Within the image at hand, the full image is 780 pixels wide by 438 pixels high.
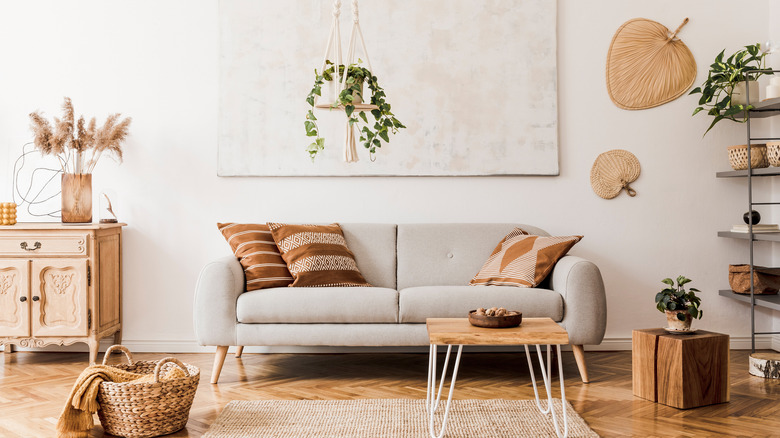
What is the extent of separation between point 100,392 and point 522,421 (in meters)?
1.73

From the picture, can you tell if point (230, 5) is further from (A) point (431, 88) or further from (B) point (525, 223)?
(B) point (525, 223)

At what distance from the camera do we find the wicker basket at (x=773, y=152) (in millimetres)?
3758

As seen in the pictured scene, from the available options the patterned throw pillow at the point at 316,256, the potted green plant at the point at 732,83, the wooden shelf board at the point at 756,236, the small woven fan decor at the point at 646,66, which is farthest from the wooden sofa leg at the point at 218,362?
the potted green plant at the point at 732,83

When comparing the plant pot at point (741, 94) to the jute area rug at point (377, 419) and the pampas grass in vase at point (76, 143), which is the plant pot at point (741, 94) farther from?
the pampas grass in vase at point (76, 143)

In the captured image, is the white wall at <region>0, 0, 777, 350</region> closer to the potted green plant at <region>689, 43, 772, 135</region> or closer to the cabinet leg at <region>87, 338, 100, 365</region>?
the potted green plant at <region>689, 43, 772, 135</region>

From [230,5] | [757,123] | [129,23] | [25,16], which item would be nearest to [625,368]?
[757,123]

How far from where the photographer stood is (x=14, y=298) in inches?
151

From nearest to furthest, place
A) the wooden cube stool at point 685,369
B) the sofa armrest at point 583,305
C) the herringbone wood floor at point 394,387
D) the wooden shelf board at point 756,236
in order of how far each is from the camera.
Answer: the herringbone wood floor at point 394,387, the wooden cube stool at point 685,369, the sofa armrest at point 583,305, the wooden shelf board at point 756,236

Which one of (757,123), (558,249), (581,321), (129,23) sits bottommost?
(581,321)

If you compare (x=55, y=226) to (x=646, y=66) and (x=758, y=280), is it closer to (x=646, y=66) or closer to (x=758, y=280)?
(x=646, y=66)

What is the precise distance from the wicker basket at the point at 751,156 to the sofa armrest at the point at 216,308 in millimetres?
3120

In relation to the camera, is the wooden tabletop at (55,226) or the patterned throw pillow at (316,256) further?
the wooden tabletop at (55,226)

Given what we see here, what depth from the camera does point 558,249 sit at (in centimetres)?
361

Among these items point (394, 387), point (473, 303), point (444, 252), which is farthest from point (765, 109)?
point (394, 387)
